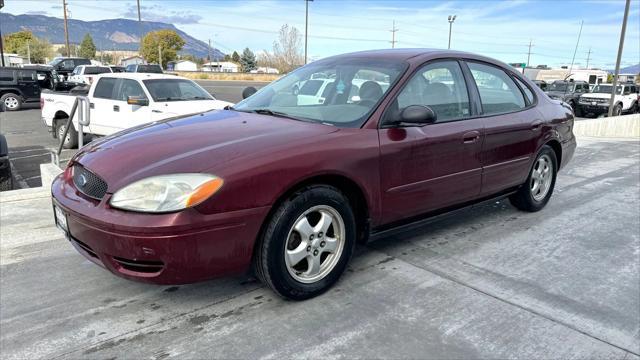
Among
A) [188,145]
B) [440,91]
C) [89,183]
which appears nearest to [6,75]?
[89,183]

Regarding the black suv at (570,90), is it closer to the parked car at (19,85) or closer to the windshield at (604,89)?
the windshield at (604,89)

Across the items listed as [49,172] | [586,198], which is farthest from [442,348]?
[49,172]

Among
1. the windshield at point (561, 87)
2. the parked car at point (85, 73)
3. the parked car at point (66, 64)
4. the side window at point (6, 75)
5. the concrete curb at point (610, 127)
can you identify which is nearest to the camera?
the concrete curb at point (610, 127)

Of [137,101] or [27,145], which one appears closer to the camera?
[137,101]

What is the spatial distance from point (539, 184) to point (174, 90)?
22.8 feet

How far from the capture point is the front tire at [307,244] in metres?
2.77

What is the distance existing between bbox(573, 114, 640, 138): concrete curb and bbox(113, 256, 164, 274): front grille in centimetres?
1264

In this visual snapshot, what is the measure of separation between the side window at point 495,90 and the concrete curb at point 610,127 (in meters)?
9.30

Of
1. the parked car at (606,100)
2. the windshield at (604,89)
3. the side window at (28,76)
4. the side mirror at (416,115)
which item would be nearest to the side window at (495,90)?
the side mirror at (416,115)

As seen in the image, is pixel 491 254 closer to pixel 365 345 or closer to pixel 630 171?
pixel 365 345

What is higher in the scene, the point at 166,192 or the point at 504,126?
the point at 504,126

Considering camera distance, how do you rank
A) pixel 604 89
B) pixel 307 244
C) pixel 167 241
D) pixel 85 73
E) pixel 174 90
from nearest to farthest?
pixel 167 241, pixel 307 244, pixel 174 90, pixel 604 89, pixel 85 73

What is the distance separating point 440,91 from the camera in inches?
149

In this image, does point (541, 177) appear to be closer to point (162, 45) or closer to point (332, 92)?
point (332, 92)
